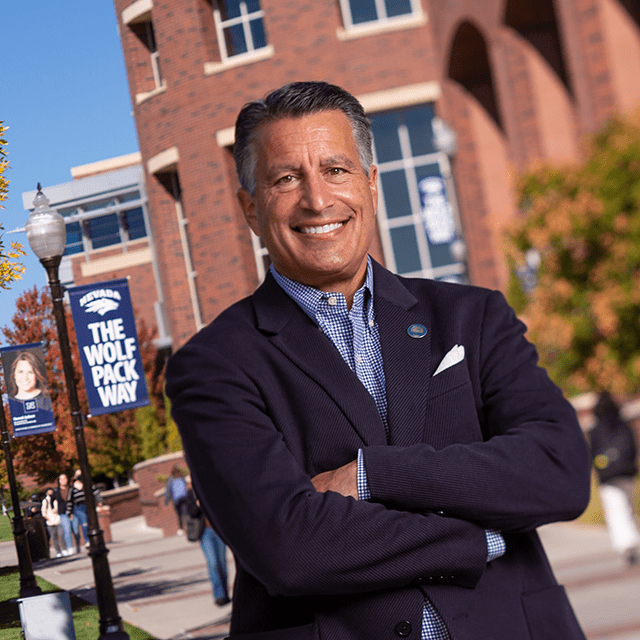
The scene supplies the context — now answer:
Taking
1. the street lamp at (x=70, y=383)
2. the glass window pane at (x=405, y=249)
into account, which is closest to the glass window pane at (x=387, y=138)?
the glass window pane at (x=405, y=249)

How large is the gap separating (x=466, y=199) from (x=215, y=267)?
3.81m

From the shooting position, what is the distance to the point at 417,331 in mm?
2137

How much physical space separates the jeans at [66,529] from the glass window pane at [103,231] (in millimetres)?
1719

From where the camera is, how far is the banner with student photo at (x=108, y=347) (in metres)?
4.34

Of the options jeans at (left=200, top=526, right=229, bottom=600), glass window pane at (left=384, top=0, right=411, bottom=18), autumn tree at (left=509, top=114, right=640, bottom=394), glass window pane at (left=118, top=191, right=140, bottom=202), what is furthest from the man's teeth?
glass window pane at (left=384, top=0, right=411, bottom=18)

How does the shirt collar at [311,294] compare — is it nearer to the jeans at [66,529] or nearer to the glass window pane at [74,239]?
the jeans at [66,529]

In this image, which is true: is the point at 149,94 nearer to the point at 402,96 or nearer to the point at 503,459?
the point at 402,96

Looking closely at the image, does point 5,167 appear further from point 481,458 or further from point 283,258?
point 481,458

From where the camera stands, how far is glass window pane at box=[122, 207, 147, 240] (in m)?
5.13

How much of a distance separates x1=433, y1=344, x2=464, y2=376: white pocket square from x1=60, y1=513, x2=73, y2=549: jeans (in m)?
2.12

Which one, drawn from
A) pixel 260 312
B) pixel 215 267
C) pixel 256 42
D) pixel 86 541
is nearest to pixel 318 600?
pixel 260 312

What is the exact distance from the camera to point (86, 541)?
393 centimetres

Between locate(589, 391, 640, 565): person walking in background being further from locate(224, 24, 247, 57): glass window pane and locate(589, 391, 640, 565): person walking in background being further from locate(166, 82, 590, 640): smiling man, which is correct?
locate(224, 24, 247, 57): glass window pane

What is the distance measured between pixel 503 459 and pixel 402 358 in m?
0.33
